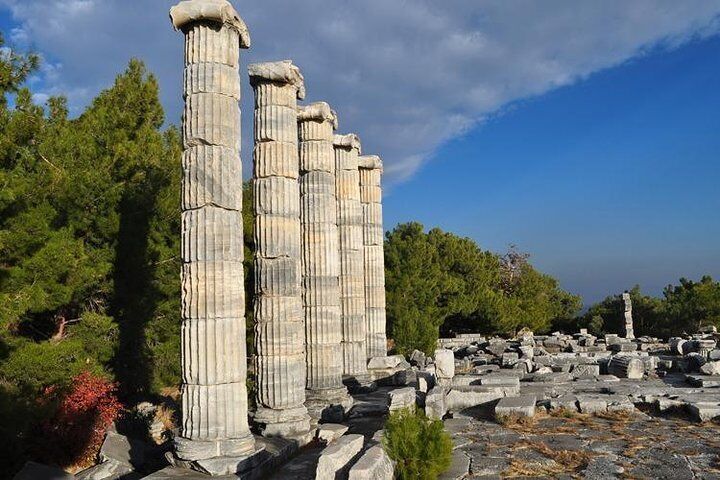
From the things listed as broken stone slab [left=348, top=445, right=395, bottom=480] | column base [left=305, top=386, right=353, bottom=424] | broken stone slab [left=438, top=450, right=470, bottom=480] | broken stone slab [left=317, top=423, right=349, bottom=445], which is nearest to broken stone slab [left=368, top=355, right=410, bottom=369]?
column base [left=305, top=386, right=353, bottom=424]

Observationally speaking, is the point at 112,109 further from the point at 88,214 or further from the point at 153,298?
the point at 153,298

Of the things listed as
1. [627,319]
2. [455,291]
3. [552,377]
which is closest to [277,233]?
[552,377]

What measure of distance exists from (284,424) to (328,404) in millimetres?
2440

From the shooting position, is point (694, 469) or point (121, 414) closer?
point (694, 469)

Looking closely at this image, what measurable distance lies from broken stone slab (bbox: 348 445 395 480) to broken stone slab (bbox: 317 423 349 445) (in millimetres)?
4582

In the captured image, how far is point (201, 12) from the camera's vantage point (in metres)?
9.67

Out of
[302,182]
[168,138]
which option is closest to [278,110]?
[302,182]

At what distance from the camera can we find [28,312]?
14805 mm

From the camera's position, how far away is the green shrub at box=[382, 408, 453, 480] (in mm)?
7410

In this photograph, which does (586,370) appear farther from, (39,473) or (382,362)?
(39,473)

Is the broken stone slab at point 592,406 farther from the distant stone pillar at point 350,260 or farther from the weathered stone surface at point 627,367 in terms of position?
the distant stone pillar at point 350,260

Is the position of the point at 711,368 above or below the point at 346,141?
below

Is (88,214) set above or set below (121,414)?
above

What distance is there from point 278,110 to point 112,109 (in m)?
9.11
